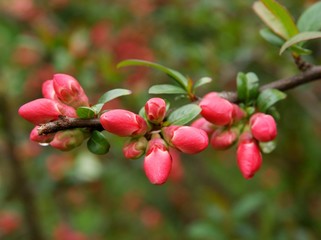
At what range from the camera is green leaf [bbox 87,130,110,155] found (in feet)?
2.36

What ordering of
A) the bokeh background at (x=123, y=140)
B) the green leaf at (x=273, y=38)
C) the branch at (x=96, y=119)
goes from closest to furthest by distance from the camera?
the branch at (x=96, y=119) < the green leaf at (x=273, y=38) < the bokeh background at (x=123, y=140)

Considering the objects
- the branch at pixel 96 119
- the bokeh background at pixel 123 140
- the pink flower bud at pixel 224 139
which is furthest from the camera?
the bokeh background at pixel 123 140

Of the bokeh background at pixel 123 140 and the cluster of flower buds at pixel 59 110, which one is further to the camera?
the bokeh background at pixel 123 140

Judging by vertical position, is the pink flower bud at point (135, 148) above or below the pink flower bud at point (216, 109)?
below

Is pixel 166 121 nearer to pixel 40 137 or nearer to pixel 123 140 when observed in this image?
pixel 40 137

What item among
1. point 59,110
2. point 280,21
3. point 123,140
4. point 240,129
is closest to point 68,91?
point 59,110

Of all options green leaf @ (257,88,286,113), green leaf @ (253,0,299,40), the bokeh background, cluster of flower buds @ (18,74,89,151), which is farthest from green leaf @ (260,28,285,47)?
the bokeh background

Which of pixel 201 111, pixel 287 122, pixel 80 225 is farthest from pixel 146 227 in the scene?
pixel 201 111

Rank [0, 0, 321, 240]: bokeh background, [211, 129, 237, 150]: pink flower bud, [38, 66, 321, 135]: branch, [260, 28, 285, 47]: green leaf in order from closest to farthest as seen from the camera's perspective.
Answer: [38, 66, 321, 135]: branch, [211, 129, 237, 150]: pink flower bud, [260, 28, 285, 47]: green leaf, [0, 0, 321, 240]: bokeh background

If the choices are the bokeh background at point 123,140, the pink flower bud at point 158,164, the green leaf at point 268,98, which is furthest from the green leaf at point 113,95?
the bokeh background at point 123,140

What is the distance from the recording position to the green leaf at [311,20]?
86 cm

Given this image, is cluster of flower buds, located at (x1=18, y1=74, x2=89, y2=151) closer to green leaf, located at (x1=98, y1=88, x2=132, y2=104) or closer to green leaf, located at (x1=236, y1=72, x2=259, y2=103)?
green leaf, located at (x1=98, y1=88, x2=132, y2=104)

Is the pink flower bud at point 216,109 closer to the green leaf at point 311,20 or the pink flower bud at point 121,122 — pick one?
the pink flower bud at point 121,122

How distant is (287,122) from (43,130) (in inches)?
66.0
